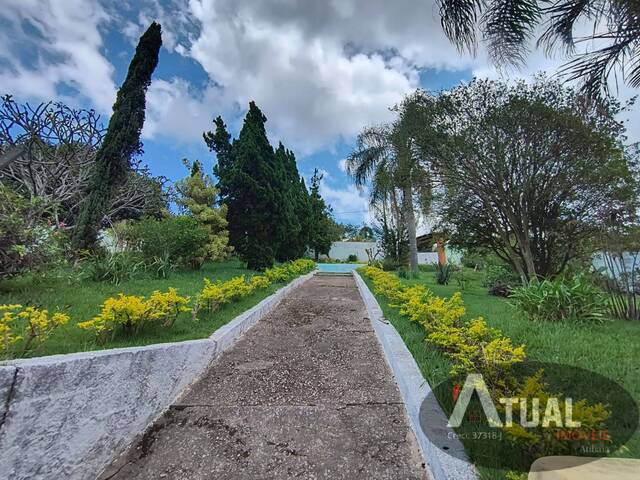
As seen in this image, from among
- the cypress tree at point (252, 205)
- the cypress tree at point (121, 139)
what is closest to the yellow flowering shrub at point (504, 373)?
the cypress tree at point (121, 139)

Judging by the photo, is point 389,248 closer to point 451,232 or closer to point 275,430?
point 451,232

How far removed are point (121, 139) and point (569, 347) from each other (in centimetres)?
807

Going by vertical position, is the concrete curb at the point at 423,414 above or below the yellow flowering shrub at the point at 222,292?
below

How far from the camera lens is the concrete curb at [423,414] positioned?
58.6 inches

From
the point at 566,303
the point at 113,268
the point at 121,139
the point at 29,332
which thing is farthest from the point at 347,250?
the point at 29,332

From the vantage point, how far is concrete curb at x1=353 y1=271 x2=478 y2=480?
1.49 m

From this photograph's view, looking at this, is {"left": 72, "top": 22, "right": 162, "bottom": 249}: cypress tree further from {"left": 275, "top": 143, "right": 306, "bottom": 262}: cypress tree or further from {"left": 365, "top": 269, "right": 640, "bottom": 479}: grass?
{"left": 365, "top": 269, "right": 640, "bottom": 479}: grass

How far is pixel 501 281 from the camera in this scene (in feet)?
29.5

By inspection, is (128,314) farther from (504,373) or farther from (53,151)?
(53,151)

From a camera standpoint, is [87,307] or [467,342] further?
[87,307]

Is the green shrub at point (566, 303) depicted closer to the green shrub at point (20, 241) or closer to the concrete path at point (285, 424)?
the concrete path at point (285, 424)

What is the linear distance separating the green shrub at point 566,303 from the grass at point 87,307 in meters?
4.39

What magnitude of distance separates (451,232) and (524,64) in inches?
232

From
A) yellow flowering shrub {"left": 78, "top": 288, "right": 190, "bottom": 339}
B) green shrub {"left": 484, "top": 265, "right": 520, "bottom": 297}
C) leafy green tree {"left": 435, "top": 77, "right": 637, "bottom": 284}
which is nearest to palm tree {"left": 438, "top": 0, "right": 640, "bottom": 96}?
leafy green tree {"left": 435, "top": 77, "right": 637, "bottom": 284}
